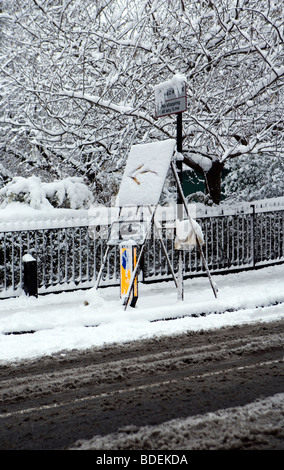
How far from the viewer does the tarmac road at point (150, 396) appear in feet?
11.5

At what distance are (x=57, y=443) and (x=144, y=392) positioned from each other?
1.18 meters

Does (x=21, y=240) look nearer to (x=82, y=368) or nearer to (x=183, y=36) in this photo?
(x=82, y=368)

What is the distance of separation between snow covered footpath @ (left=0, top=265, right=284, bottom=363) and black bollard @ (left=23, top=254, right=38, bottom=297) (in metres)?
0.15

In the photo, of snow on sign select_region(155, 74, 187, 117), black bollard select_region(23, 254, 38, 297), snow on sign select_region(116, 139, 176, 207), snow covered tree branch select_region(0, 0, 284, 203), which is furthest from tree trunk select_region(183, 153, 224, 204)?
black bollard select_region(23, 254, 38, 297)

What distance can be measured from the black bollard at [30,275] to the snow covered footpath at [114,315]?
15 cm

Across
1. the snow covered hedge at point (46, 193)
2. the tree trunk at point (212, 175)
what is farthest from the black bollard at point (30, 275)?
the tree trunk at point (212, 175)

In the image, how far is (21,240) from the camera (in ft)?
31.8

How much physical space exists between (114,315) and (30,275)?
2.51 meters

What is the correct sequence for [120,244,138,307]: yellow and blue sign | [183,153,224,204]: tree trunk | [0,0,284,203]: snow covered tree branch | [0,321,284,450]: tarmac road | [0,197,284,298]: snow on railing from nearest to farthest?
[0,321,284,450]: tarmac road → [120,244,138,307]: yellow and blue sign → [0,197,284,298]: snow on railing → [0,0,284,203]: snow covered tree branch → [183,153,224,204]: tree trunk

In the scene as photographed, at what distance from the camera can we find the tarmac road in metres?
3.49

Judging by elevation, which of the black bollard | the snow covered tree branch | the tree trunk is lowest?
the black bollard

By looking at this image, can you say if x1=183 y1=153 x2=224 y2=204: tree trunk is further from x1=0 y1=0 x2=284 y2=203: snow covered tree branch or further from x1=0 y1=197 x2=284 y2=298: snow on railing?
x1=0 y1=197 x2=284 y2=298: snow on railing

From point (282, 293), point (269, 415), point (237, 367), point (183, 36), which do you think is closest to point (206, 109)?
point (183, 36)

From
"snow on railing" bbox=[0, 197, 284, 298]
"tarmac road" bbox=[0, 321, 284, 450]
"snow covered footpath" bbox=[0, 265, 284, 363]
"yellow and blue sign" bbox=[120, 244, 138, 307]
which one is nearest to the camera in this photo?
"tarmac road" bbox=[0, 321, 284, 450]
